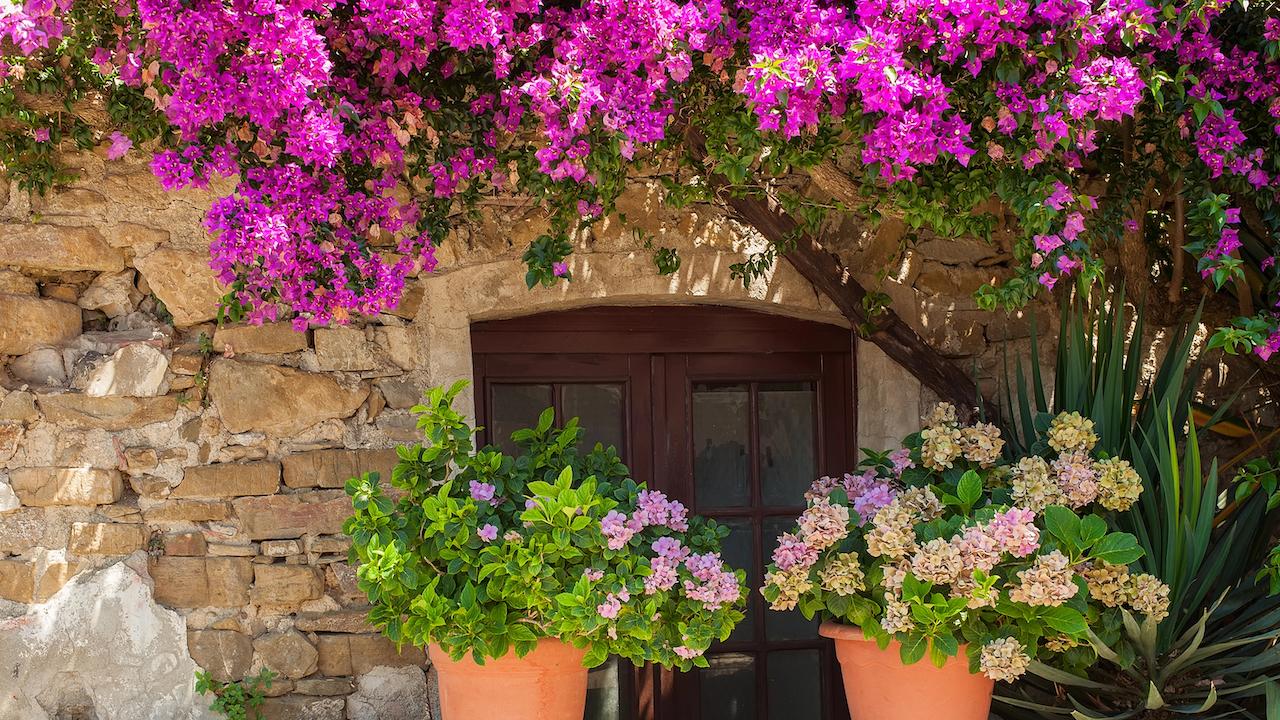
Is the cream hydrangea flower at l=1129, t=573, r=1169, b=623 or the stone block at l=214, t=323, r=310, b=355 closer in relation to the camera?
the cream hydrangea flower at l=1129, t=573, r=1169, b=623

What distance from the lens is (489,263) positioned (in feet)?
10.3

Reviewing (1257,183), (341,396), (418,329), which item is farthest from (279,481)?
(1257,183)

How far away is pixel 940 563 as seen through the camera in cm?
240

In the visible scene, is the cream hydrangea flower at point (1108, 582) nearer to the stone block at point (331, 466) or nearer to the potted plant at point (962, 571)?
the potted plant at point (962, 571)

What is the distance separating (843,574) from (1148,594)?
2.14 feet

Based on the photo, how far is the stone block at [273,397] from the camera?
2.96 m

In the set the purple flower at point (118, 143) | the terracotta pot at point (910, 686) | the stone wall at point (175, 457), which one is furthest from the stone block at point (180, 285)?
the terracotta pot at point (910, 686)

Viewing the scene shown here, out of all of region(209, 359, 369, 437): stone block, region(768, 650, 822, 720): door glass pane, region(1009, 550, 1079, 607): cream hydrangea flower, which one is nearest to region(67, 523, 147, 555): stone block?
region(209, 359, 369, 437): stone block

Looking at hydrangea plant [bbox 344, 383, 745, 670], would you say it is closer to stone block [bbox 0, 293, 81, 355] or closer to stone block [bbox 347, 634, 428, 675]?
stone block [bbox 347, 634, 428, 675]

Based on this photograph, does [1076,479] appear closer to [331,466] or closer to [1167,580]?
[1167,580]

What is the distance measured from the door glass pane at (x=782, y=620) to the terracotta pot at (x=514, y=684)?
943mm

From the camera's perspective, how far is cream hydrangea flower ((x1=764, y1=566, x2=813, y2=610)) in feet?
8.31

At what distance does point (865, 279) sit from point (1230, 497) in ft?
3.95

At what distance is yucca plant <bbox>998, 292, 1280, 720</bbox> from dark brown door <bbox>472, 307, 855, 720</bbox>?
621 millimetres
